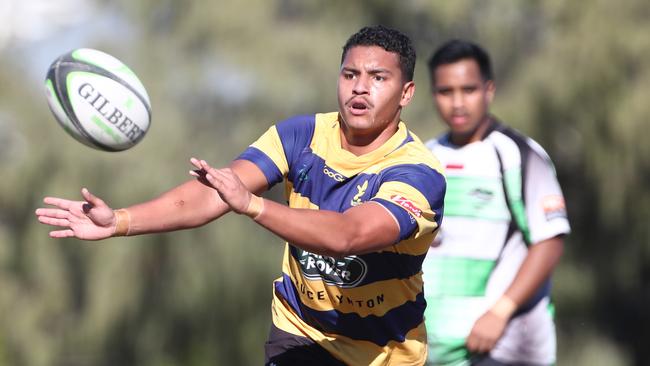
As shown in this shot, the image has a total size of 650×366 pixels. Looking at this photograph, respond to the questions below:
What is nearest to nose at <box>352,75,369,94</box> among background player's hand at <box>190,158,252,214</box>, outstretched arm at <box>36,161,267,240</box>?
outstretched arm at <box>36,161,267,240</box>

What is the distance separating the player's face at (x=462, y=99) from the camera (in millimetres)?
6086

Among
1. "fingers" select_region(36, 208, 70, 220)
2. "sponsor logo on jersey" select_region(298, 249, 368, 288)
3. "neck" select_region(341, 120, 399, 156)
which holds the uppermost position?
"neck" select_region(341, 120, 399, 156)

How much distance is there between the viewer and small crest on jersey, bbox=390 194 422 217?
4180mm

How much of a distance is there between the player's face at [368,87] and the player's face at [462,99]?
1.49 meters

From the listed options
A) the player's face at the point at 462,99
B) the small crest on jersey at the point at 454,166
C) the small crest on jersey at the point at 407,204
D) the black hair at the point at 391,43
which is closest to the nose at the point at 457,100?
the player's face at the point at 462,99

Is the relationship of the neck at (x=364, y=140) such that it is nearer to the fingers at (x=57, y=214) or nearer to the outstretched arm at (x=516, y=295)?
the fingers at (x=57, y=214)

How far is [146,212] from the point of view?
4371mm

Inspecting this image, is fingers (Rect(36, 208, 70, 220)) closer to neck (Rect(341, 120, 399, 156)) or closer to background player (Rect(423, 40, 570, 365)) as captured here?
neck (Rect(341, 120, 399, 156))

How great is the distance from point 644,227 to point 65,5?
7293 mm

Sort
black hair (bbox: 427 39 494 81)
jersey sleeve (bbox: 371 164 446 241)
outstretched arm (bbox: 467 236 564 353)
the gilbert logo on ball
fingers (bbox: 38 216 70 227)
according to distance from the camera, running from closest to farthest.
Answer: jersey sleeve (bbox: 371 164 446 241) → fingers (bbox: 38 216 70 227) → the gilbert logo on ball → outstretched arm (bbox: 467 236 564 353) → black hair (bbox: 427 39 494 81)

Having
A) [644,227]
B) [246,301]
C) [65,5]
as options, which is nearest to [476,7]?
[644,227]

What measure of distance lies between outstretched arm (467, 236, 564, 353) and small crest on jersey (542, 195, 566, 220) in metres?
0.13

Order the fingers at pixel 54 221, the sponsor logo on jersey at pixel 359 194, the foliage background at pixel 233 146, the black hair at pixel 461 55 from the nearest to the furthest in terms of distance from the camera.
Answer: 1. the fingers at pixel 54 221
2. the sponsor logo on jersey at pixel 359 194
3. the black hair at pixel 461 55
4. the foliage background at pixel 233 146

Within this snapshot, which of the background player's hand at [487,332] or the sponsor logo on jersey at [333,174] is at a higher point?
the sponsor logo on jersey at [333,174]
